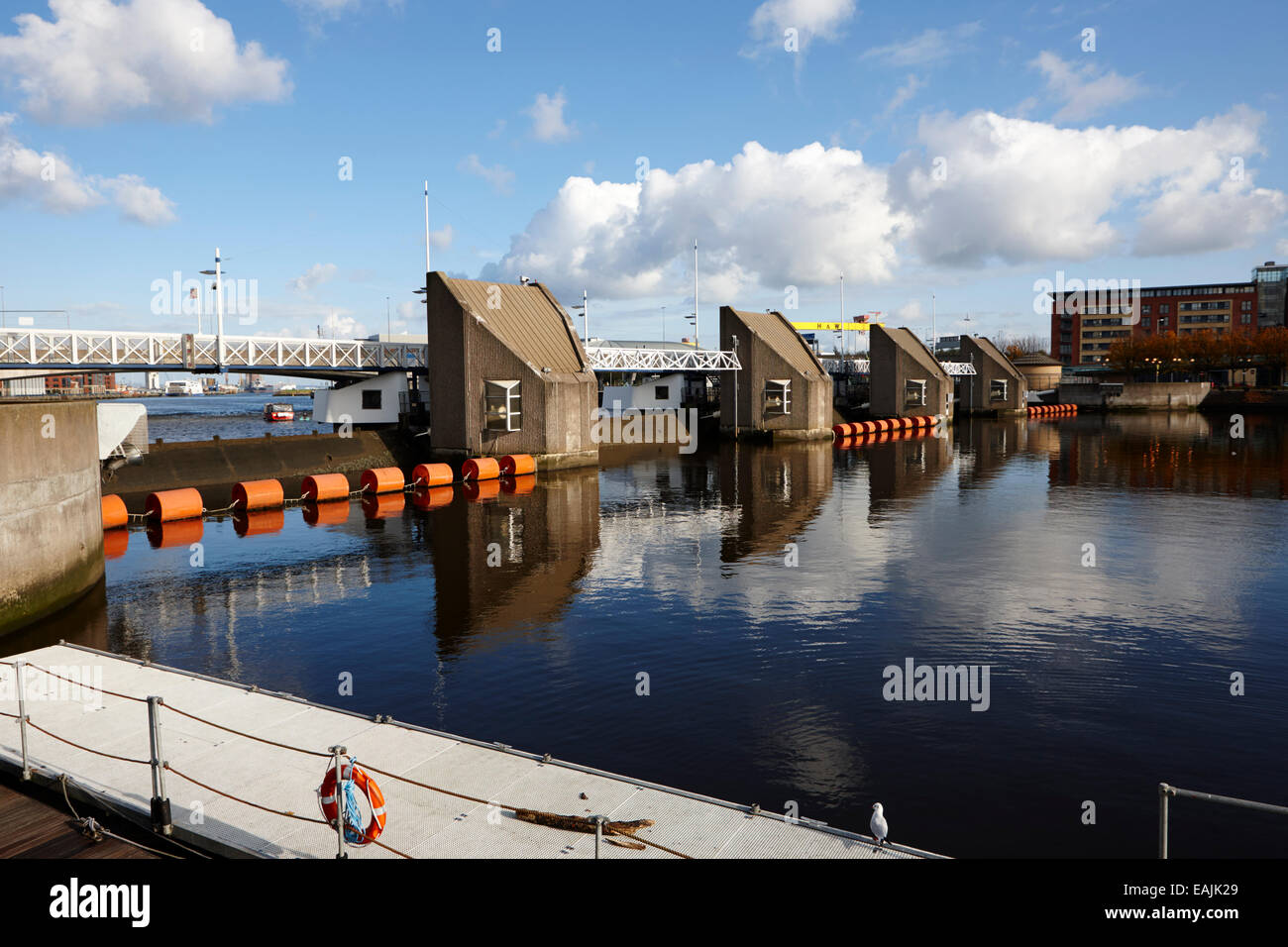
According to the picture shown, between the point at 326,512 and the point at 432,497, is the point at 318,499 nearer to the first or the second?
the point at 326,512

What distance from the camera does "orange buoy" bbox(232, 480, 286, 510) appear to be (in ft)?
136

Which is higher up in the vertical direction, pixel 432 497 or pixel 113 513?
pixel 113 513

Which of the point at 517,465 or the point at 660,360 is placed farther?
the point at 660,360

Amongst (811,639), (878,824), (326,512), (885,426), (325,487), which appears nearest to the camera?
(878,824)

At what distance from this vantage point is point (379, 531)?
3653cm

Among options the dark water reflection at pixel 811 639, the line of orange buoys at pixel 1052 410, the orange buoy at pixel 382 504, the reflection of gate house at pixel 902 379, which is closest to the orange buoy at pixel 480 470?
the orange buoy at pixel 382 504

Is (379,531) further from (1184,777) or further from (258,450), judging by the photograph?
(1184,777)

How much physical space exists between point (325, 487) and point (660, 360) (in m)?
39.6

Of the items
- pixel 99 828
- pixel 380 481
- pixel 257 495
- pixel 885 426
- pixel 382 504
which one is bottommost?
pixel 99 828

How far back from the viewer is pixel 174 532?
120ft

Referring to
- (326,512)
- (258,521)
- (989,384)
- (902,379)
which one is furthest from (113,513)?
(989,384)

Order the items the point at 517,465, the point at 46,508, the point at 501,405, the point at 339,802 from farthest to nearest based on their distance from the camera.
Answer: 1. the point at 501,405
2. the point at 517,465
3. the point at 46,508
4. the point at 339,802

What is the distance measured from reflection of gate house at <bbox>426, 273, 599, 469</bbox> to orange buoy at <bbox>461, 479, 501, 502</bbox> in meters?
3.88
